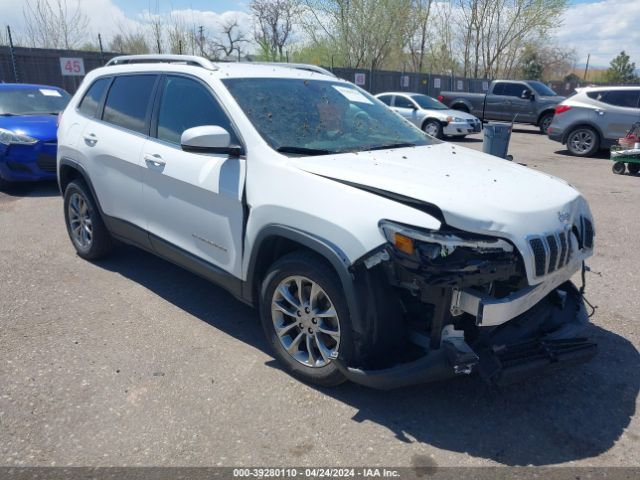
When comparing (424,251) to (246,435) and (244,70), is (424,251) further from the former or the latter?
(244,70)

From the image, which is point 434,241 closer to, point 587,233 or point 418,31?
point 587,233

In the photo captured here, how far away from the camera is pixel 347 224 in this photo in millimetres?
2678

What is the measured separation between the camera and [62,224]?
6516 millimetres

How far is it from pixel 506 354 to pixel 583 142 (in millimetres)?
12420

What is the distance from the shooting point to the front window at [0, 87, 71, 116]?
28.5 feet

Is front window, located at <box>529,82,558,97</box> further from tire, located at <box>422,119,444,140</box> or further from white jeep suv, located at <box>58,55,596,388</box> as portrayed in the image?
white jeep suv, located at <box>58,55,596,388</box>

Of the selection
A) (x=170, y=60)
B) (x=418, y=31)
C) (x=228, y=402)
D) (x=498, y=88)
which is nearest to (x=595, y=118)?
(x=498, y=88)

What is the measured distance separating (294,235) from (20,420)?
1791 mm

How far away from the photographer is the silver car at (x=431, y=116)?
16.2 meters

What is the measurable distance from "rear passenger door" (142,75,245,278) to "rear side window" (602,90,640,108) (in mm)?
12149

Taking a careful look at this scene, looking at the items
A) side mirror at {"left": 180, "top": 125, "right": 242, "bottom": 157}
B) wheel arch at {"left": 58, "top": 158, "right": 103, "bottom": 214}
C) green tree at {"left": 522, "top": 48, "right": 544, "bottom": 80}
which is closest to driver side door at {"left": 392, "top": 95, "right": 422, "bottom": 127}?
wheel arch at {"left": 58, "top": 158, "right": 103, "bottom": 214}

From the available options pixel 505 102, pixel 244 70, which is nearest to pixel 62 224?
pixel 244 70

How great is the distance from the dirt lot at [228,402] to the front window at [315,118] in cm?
145

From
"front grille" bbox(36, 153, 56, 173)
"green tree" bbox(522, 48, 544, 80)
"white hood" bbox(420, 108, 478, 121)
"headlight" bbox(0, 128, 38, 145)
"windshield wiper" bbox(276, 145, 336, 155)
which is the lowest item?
"front grille" bbox(36, 153, 56, 173)
